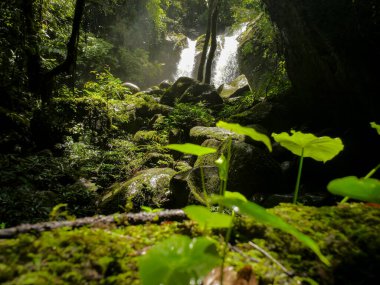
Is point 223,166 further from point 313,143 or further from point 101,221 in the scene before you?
point 313,143

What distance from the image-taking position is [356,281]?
2.72 ft

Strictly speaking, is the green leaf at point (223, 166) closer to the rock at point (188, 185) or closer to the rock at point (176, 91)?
the rock at point (188, 185)

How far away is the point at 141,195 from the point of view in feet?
16.9

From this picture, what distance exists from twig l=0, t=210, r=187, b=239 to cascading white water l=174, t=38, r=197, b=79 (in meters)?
22.9

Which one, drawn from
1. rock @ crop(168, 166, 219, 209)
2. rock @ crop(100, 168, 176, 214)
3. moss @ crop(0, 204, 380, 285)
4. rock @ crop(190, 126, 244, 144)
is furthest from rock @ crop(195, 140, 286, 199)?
moss @ crop(0, 204, 380, 285)

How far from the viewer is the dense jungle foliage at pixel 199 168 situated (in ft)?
2.70

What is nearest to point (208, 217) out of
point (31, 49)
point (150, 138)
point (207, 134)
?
point (31, 49)

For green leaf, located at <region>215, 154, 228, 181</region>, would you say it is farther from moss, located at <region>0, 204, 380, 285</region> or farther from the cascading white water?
the cascading white water

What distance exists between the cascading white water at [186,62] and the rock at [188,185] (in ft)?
63.2

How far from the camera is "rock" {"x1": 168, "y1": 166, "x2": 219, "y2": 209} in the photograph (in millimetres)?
Answer: 4805

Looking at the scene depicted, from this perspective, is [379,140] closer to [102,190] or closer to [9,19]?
[102,190]

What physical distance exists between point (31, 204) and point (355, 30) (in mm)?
6643

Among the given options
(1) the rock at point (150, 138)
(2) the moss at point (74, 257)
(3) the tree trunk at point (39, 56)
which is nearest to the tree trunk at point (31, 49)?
(3) the tree trunk at point (39, 56)

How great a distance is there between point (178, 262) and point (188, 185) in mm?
4105
